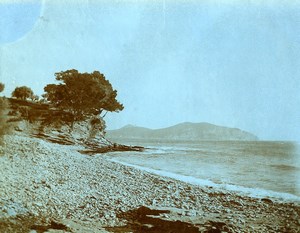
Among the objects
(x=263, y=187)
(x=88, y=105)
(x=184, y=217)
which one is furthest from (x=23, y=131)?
(x=263, y=187)

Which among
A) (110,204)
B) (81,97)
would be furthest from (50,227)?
(81,97)

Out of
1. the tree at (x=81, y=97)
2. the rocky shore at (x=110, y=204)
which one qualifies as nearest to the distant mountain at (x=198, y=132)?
the tree at (x=81, y=97)

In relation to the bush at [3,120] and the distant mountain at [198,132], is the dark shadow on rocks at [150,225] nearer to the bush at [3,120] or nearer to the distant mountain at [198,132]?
the bush at [3,120]

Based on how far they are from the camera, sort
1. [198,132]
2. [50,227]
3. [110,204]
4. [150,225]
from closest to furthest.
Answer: [50,227]
[150,225]
[110,204]
[198,132]

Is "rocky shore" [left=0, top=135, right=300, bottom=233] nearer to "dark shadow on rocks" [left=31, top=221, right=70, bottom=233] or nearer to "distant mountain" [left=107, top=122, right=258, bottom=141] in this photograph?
"dark shadow on rocks" [left=31, top=221, right=70, bottom=233]

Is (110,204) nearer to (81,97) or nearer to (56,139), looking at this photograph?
(56,139)

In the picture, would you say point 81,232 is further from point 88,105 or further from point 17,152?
point 88,105

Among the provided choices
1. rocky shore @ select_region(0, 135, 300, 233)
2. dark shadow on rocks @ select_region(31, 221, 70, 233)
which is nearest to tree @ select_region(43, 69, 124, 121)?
rocky shore @ select_region(0, 135, 300, 233)
